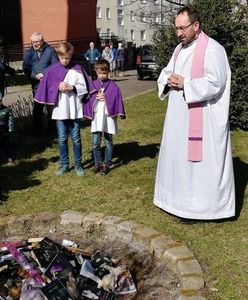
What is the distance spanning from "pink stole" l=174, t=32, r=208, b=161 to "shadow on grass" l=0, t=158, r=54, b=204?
2.45 m

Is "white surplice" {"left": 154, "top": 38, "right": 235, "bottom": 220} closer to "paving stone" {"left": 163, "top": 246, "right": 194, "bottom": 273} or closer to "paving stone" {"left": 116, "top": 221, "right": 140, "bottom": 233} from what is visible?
"paving stone" {"left": 116, "top": 221, "right": 140, "bottom": 233}

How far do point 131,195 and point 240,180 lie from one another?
61.3 inches

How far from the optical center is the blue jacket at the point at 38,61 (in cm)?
786

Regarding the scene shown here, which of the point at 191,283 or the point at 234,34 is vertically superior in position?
the point at 234,34

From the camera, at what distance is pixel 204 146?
4777 millimetres

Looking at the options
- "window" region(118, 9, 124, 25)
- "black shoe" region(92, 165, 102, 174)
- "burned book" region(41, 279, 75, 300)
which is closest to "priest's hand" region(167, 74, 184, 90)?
"burned book" region(41, 279, 75, 300)

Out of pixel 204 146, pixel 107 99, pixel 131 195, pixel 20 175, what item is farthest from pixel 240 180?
pixel 20 175

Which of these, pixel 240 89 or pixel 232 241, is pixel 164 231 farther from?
pixel 240 89

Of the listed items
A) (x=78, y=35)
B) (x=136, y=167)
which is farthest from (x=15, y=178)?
(x=78, y=35)

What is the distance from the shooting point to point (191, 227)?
4.97 meters

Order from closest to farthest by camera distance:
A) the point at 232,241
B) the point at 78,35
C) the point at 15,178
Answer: the point at 232,241, the point at 15,178, the point at 78,35

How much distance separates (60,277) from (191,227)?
171 cm

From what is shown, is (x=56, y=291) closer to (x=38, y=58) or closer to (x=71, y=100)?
(x=71, y=100)

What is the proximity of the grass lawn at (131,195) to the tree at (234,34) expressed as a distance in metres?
1.15
